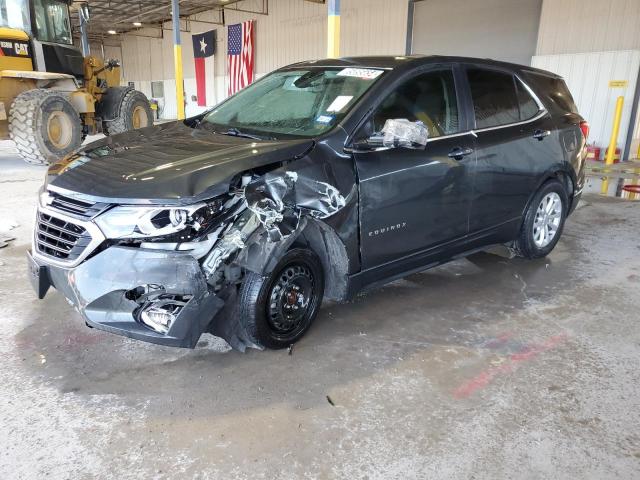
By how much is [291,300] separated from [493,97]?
7.05ft

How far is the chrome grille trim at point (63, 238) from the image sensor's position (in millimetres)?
2354

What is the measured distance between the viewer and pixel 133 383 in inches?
99.1

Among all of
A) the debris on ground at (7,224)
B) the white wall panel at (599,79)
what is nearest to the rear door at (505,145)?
the debris on ground at (7,224)

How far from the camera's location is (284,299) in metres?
2.72

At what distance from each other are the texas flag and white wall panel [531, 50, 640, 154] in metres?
16.8

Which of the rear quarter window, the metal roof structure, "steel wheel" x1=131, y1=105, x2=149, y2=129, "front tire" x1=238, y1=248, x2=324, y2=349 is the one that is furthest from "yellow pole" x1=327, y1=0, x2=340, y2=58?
the metal roof structure

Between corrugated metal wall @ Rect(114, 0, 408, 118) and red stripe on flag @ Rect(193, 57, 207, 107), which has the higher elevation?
corrugated metal wall @ Rect(114, 0, 408, 118)

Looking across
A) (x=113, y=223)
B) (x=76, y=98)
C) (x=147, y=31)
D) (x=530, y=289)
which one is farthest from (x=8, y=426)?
(x=147, y=31)

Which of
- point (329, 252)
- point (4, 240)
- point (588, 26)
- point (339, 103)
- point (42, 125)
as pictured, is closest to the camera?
point (329, 252)

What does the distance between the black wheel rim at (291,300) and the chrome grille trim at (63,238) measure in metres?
0.90

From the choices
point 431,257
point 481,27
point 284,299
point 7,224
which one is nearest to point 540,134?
point 431,257

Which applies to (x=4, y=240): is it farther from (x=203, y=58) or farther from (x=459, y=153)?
(x=203, y=58)

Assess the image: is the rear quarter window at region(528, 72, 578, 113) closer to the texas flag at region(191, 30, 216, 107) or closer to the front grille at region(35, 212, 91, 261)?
the front grille at region(35, 212, 91, 261)

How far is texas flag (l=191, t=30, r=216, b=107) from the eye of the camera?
24266 mm
